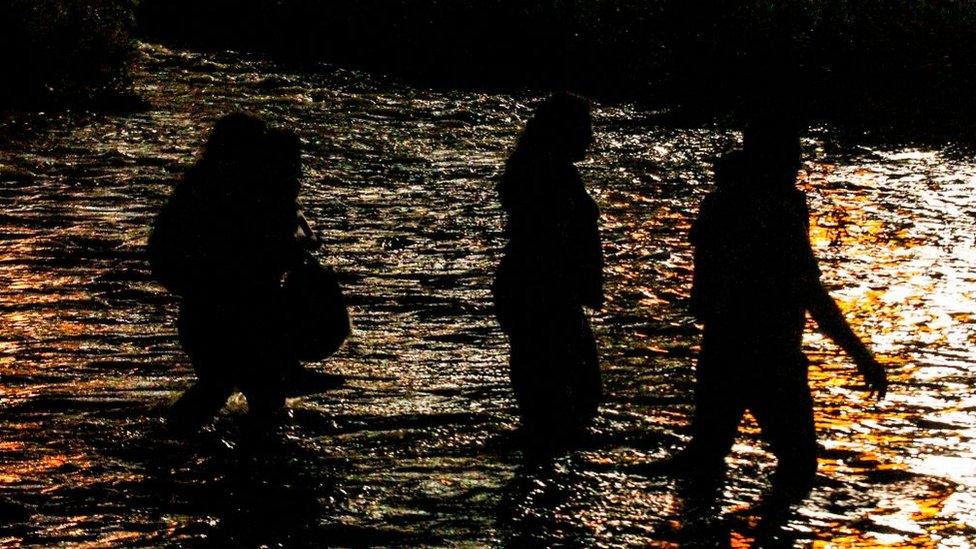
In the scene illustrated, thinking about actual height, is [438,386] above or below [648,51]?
below

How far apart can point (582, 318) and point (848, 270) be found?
16.7 feet

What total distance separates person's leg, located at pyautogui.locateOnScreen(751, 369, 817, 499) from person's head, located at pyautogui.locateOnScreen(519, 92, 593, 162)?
143 cm

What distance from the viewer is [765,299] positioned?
6.15 meters

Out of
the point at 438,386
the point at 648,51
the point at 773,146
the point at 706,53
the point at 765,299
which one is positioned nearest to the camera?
the point at 773,146

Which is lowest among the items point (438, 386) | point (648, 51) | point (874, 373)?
point (438, 386)

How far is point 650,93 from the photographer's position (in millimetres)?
24375

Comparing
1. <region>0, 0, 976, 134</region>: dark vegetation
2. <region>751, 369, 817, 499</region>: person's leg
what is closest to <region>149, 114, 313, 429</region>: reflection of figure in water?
<region>751, 369, 817, 499</region>: person's leg

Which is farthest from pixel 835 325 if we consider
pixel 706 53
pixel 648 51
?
pixel 648 51

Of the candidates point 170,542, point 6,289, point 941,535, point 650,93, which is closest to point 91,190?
point 6,289

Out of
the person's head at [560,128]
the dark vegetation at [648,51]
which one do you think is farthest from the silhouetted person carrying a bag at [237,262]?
the dark vegetation at [648,51]

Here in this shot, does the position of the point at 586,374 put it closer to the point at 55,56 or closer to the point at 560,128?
the point at 560,128

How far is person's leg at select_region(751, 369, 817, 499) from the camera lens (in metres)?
6.20

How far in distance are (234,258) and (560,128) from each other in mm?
1567

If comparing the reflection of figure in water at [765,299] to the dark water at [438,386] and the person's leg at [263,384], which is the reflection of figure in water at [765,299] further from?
the person's leg at [263,384]
